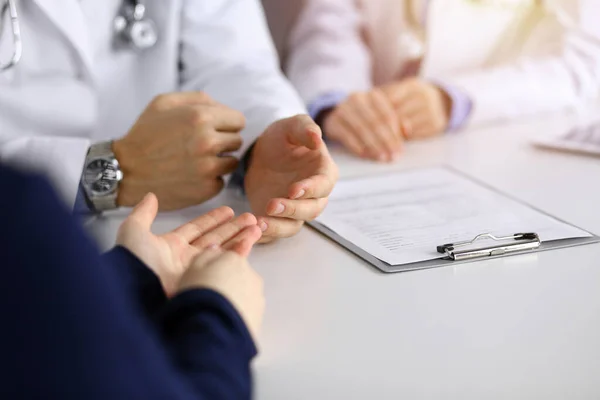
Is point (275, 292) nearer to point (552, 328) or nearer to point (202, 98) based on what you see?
point (552, 328)

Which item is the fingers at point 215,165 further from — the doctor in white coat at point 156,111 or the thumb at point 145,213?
the thumb at point 145,213

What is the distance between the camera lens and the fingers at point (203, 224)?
2.54 feet

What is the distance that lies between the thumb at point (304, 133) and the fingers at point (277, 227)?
0.10 m

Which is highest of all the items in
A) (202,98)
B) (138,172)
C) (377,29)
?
(377,29)

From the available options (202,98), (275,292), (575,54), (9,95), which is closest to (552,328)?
(275,292)

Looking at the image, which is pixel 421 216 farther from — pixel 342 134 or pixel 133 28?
pixel 133 28

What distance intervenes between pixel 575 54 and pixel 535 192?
683 millimetres

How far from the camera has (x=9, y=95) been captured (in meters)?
1.09

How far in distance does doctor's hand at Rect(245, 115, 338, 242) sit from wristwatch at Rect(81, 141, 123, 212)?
0.57 feet

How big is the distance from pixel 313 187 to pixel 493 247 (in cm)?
21

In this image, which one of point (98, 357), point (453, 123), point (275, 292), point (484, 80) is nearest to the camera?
point (98, 357)

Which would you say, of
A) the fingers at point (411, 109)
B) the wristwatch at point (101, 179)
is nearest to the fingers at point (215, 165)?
the wristwatch at point (101, 179)

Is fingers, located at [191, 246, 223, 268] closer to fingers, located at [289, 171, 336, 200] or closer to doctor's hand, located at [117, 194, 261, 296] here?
doctor's hand, located at [117, 194, 261, 296]

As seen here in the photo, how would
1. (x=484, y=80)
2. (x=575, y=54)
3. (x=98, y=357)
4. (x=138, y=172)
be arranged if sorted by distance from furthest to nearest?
(x=575, y=54), (x=484, y=80), (x=138, y=172), (x=98, y=357)
